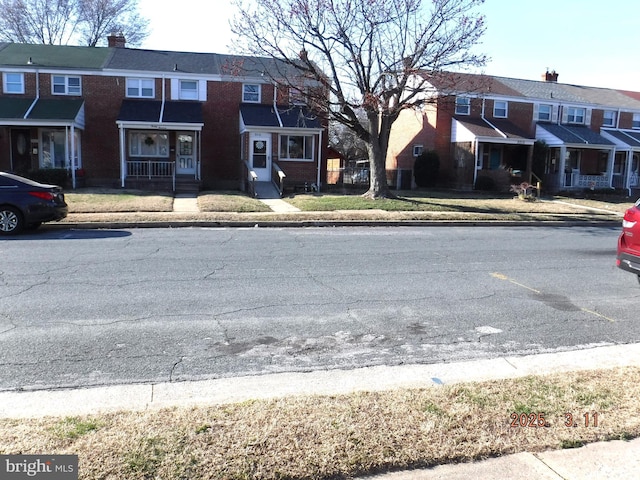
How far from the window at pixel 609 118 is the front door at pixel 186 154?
28.1 meters

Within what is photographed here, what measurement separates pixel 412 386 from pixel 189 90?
2719 centimetres

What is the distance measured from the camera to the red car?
761 cm

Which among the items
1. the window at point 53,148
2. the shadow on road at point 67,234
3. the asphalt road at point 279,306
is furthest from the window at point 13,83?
the asphalt road at point 279,306

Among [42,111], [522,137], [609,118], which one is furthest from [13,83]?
[609,118]

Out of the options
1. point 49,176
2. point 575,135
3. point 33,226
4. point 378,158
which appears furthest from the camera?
point 575,135

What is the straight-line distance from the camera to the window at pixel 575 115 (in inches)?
1438

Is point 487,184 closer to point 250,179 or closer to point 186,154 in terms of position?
point 250,179

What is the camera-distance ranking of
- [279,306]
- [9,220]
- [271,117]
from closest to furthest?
[279,306] < [9,220] < [271,117]

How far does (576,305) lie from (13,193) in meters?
12.2

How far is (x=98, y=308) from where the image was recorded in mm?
6746

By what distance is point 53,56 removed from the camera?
2897 centimetres

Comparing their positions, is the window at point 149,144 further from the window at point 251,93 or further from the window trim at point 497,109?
the window trim at point 497,109

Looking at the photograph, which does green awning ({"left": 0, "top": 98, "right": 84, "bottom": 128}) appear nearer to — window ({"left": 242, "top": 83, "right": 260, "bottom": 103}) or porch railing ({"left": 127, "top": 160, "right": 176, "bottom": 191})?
porch railing ({"left": 127, "top": 160, "right": 176, "bottom": 191})

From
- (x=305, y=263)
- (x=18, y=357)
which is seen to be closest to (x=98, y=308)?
(x=18, y=357)
